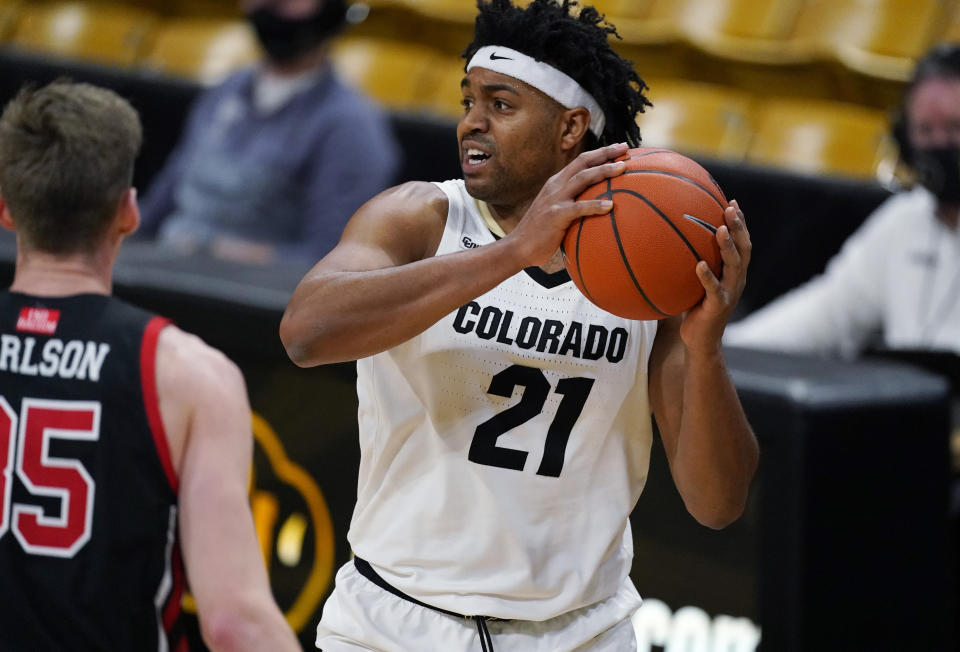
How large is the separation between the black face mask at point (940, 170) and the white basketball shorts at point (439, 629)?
3.57 meters

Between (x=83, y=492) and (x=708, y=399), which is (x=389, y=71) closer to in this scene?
(x=83, y=492)

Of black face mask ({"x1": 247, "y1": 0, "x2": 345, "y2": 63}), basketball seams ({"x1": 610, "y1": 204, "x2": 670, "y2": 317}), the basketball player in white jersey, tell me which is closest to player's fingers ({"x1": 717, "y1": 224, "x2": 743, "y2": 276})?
basketball seams ({"x1": 610, "y1": 204, "x2": 670, "y2": 317})

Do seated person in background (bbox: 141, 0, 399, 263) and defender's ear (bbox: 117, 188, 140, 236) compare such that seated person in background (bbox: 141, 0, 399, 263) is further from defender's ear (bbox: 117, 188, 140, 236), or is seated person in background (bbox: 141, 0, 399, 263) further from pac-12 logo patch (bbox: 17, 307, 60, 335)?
pac-12 logo patch (bbox: 17, 307, 60, 335)

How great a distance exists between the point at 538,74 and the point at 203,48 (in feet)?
22.4

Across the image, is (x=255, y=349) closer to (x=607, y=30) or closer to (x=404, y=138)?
(x=607, y=30)

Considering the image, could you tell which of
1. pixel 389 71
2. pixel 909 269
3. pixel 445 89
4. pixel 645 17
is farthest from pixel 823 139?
pixel 389 71

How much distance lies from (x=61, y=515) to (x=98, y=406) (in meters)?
0.20

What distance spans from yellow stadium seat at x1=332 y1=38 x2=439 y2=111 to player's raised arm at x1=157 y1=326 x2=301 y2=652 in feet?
18.5

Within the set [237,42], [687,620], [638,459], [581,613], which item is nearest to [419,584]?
[581,613]

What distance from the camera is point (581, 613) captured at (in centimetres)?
253

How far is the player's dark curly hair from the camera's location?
2.45 metres

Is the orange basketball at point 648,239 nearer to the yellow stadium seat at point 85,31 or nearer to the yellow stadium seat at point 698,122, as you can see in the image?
the yellow stadium seat at point 698,122

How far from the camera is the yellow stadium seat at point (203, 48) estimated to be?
8.61m

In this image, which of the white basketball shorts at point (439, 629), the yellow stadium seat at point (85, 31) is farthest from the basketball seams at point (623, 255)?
the yellow stadium seat at point (85, 31)
